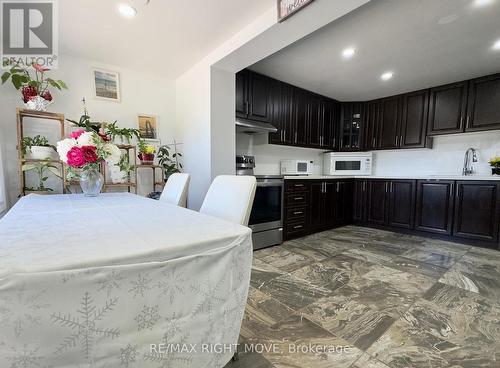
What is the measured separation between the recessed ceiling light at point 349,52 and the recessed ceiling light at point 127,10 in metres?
2.01

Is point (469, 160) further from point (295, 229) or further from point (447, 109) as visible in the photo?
point (295, 229)

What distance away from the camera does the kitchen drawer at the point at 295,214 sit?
10.4 feet

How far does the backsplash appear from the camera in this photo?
334 centimetres

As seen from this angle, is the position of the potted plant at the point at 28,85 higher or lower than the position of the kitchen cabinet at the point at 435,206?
higher

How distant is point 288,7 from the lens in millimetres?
1686

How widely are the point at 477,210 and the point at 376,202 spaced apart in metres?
1.23

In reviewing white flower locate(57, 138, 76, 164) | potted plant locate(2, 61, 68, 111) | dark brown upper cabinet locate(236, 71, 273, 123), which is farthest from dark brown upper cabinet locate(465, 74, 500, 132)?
potted plant locate(2, 61, 68, 111)

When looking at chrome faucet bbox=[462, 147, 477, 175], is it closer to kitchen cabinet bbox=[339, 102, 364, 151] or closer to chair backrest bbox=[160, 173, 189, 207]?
kitchen cabinet bbox=[339, 102, 364, 151]

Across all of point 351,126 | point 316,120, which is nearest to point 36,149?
point 316,120

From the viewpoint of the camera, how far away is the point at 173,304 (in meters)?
0.67

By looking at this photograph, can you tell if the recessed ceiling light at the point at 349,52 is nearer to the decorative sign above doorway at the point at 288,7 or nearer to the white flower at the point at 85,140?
the decorative sign above doorway at the point at 288,7

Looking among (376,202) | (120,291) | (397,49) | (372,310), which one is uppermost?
(397,49)

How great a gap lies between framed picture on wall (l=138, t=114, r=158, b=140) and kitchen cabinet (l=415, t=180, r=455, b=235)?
3.92m

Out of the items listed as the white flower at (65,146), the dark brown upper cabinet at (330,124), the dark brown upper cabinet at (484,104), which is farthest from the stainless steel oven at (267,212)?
the dark brown upper cabinet at (484,104)
